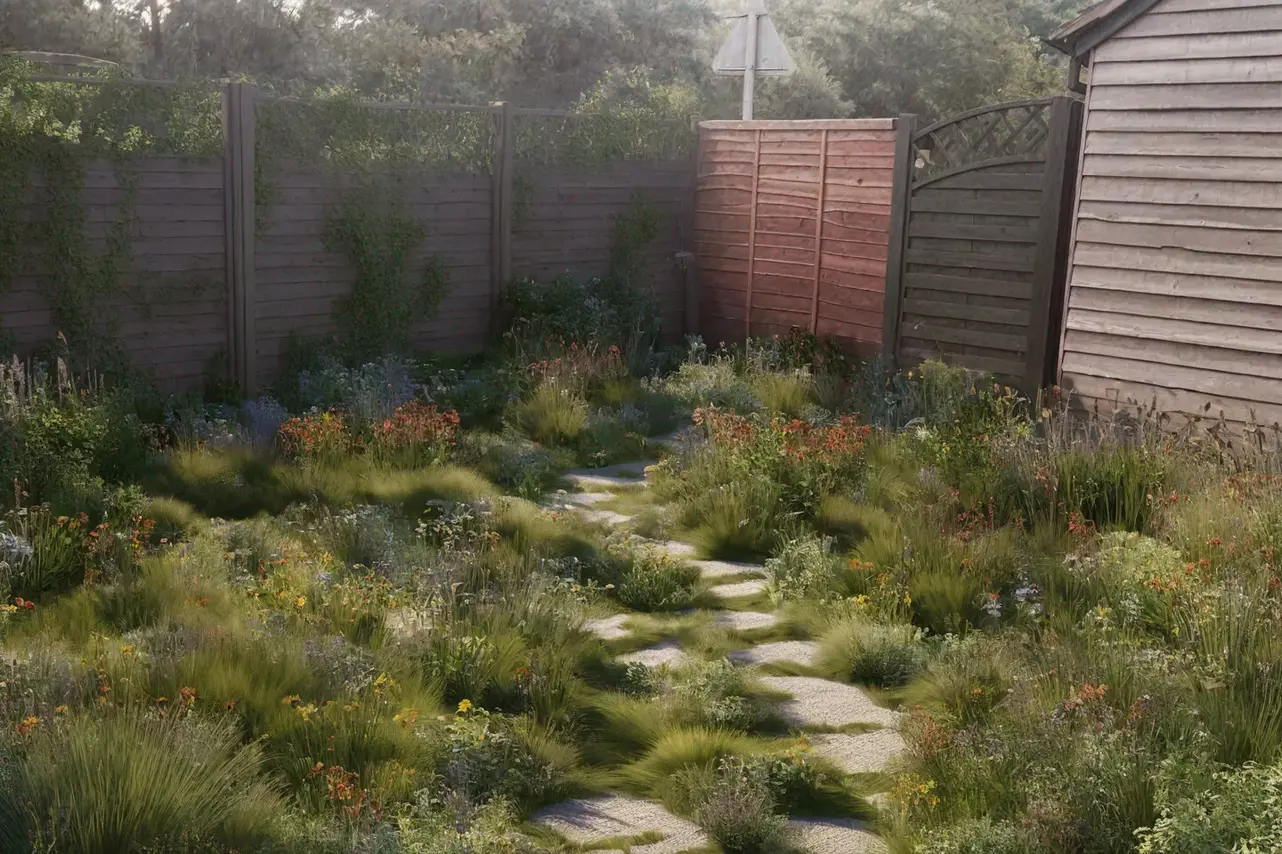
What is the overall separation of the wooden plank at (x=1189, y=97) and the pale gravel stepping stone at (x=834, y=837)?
564cm

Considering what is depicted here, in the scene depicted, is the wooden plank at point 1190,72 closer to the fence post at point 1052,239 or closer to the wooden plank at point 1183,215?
the fence post at point 1052,239

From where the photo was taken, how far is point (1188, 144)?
8.35 metres

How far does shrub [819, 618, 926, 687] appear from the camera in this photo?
531cm

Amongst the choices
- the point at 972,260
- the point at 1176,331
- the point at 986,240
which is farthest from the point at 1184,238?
the point at 972,260

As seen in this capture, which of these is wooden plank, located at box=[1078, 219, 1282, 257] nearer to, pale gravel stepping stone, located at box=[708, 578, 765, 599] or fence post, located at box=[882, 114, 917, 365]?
fence post, located at box=[882, 114, 917, 365]

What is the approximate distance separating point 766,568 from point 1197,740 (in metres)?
2.77

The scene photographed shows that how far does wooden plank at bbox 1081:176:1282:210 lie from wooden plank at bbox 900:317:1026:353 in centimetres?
130

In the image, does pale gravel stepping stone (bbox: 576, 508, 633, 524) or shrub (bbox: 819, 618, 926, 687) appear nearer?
shrub (bbox: 819, 618, 926, 687)

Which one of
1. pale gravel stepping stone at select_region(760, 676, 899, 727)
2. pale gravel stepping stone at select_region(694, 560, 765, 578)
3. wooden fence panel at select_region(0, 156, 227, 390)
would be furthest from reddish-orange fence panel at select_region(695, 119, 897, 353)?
pale gravel stepping stone at select_region(760, 676, 899, 727)

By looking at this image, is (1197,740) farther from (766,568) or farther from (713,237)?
(713,237)

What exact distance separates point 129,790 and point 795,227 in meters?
9.12

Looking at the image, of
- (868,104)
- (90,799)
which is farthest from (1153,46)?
(868,104)

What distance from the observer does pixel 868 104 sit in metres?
27.6

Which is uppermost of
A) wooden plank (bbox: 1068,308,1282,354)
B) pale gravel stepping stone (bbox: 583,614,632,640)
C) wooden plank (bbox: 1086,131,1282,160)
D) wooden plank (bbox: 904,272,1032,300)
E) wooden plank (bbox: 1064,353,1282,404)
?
wooden plank (bbox: 1086,131,1282,160)
